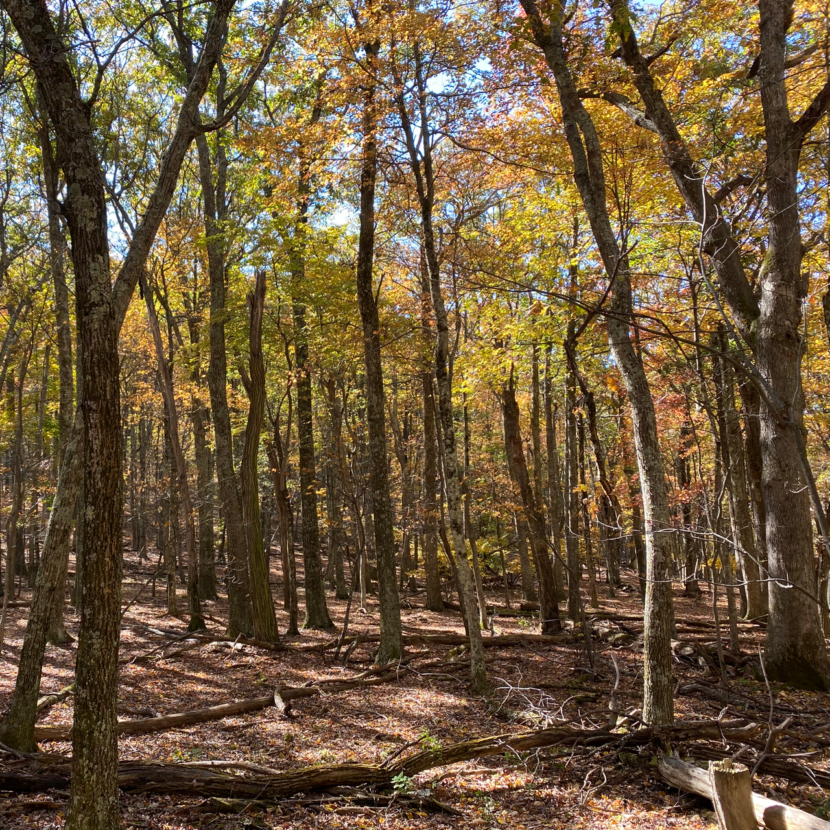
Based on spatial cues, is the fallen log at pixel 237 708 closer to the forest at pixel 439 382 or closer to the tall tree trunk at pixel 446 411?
the forest at pixel 439 382

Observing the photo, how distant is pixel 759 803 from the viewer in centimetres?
413

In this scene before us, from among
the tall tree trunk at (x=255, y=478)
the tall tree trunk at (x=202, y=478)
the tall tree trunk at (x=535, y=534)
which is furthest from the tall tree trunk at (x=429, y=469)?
the tall tree trunk at (x=202, y=478)

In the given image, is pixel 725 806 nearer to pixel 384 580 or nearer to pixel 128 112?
pixel 384 580

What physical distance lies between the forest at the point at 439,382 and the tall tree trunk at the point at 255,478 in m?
0.06

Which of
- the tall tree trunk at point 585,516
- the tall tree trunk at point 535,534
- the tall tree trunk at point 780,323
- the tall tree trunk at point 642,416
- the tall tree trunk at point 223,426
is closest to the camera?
the tall tree trunk at point 642,416

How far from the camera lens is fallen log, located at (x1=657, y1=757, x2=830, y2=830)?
377cm

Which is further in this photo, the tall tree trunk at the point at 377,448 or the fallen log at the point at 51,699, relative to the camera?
the tall tree trunk at the point at 377,448

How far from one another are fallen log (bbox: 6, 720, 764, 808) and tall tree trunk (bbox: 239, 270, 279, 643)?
5.86 m

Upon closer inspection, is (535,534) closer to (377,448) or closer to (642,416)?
(377,448)

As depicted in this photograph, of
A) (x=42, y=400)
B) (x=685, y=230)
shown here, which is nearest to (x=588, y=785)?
(x=685, y=230)

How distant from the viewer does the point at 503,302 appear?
1420 centimetres

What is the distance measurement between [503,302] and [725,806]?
38.0ft

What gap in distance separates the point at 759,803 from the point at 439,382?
5.48 meters

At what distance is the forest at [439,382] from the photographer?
4445 millimetres
